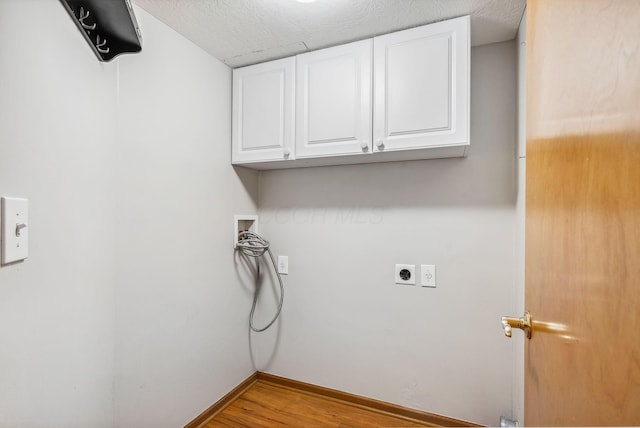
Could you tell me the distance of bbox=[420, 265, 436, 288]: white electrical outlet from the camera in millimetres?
1643

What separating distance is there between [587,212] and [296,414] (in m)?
1.81

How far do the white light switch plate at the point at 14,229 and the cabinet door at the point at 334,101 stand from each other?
3.81 ft

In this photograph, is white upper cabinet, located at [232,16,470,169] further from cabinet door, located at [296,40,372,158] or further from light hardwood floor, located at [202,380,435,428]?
light hardwood floor, located at [202,380,435,428]

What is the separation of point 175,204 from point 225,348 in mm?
963

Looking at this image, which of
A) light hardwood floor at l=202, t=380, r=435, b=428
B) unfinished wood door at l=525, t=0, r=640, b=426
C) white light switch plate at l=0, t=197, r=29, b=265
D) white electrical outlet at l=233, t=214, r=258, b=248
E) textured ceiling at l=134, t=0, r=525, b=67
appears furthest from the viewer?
white electrical outlet at l=233, t=214, r=258, b=248

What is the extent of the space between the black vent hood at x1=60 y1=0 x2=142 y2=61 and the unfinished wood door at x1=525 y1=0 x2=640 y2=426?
1170 mm

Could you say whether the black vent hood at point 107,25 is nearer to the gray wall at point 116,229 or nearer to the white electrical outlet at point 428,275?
the gray wall at point 116,229

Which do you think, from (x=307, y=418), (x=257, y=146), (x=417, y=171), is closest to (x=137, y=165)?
(x=257, y=146)

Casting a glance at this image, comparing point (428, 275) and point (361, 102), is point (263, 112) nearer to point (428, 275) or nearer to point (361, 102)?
point (361, 102)

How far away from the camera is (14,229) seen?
777 mm

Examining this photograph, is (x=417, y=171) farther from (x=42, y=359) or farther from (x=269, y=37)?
(x=42, y=359)

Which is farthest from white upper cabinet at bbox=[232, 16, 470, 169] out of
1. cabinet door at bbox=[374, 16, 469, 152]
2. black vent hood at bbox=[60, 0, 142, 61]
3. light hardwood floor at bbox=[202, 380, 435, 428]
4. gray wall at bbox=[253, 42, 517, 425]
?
light hardwood floor at bbox=[202, 380, 435, 428]

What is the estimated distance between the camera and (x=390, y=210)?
1.74 meters

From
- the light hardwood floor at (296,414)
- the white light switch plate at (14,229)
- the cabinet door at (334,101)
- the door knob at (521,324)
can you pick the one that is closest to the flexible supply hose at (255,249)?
the light hardwood floor at (296,414)
